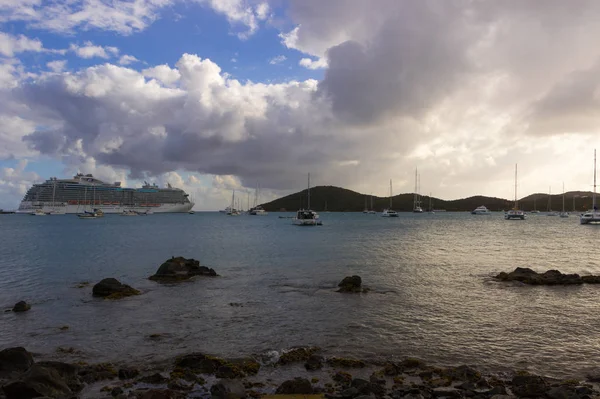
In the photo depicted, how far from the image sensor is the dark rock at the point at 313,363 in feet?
41.3

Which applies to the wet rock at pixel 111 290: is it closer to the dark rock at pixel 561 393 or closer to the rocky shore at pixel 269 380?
the rocky shore at pixel 269 380

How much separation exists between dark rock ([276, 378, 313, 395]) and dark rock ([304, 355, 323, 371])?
6.18 ft

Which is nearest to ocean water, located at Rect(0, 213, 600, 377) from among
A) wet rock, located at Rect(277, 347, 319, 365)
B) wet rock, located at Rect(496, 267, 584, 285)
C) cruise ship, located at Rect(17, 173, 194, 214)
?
wet rock, located at Rect(277, 347, 319, 365)

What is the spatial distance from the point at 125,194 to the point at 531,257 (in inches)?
7444

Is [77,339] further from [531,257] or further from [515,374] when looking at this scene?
[531,257]

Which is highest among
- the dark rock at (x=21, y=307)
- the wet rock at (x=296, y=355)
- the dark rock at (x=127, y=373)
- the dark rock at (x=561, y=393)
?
the dark rock at (x=561, y=393)

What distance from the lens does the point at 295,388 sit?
10.5m

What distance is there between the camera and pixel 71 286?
2753 cm

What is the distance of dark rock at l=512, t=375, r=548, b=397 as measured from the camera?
34.3 ft

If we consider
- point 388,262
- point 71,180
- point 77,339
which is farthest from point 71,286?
point 71,180

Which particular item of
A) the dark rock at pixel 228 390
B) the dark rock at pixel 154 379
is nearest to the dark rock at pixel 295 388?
the dark rock at pixel 228 390

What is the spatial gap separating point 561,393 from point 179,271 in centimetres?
2598

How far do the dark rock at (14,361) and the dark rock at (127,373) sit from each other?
2746 millimetres

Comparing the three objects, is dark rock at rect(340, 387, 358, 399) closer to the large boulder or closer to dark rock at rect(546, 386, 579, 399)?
dark rock at rect(546, 386, 579, 399)
